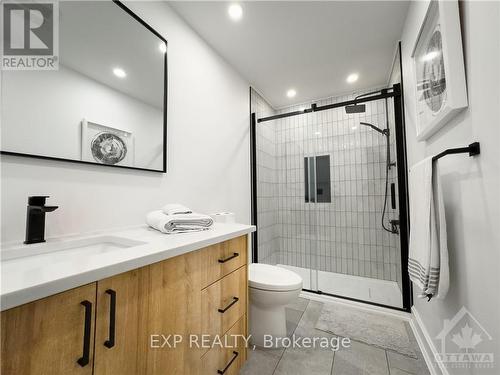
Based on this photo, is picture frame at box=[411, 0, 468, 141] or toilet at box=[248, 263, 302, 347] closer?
picture frame at box=[411, 0, 468, 141]

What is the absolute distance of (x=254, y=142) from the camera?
271 centimetres

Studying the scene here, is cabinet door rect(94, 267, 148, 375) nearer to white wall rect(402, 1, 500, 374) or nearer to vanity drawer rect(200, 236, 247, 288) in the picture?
vanity drawer rect(200, 236, 247, 288)

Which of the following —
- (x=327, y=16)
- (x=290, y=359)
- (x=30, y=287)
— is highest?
(x=327, y=16)

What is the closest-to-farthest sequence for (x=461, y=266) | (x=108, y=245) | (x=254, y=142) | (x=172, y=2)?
(x=461, y=266) → (x=108, y=245) → (x=172, y=2) → (x=254, y=142)

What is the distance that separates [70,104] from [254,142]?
76.5 inches

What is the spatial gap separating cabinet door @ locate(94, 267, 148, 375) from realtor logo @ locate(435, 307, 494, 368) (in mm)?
1243

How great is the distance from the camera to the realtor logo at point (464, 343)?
78cm

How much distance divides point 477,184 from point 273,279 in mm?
1231

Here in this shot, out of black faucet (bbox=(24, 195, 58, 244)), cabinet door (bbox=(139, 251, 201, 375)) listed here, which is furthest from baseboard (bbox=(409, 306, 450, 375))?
black faucet (bbox=(24, 195, 58, 244))

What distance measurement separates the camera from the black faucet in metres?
0.84

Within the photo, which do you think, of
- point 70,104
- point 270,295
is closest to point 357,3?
point 70,104

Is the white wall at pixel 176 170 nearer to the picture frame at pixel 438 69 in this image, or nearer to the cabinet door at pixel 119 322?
the cabinet door at pixel 119 322

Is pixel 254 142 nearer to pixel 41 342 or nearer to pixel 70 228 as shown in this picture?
pixel 70 228

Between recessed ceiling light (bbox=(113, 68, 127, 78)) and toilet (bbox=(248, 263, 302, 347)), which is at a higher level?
recessed ceiling light (bbox=(113, 68, 127, 78))
